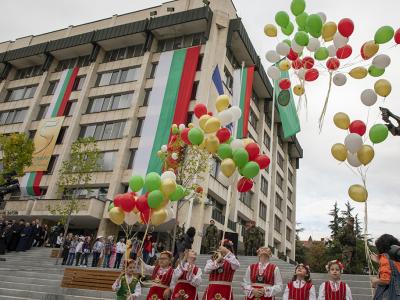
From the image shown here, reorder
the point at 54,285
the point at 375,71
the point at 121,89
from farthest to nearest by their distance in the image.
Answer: the point at 121,89 → the point at 54,285 → the point at 375,71

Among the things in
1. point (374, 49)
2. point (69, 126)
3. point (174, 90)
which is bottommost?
point (374, 49)

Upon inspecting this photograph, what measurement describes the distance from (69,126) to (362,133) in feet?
96.7

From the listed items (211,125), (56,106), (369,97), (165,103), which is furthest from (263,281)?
(56,106)

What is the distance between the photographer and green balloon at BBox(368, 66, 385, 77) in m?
8.49

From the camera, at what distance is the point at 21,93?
127 ft

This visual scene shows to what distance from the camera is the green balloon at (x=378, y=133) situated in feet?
22.6

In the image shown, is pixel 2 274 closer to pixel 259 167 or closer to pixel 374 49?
pixel 259 167

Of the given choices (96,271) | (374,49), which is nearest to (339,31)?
A: (374,49)

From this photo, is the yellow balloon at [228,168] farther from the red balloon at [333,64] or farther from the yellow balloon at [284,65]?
the yellow balloon at [284,65]

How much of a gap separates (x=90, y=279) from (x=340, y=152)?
862cm

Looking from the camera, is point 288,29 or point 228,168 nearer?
point 228,168

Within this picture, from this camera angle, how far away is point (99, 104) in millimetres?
32906

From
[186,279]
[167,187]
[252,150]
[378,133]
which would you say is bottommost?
[186,279]

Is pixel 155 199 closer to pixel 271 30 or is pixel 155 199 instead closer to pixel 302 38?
pixel 302 38
